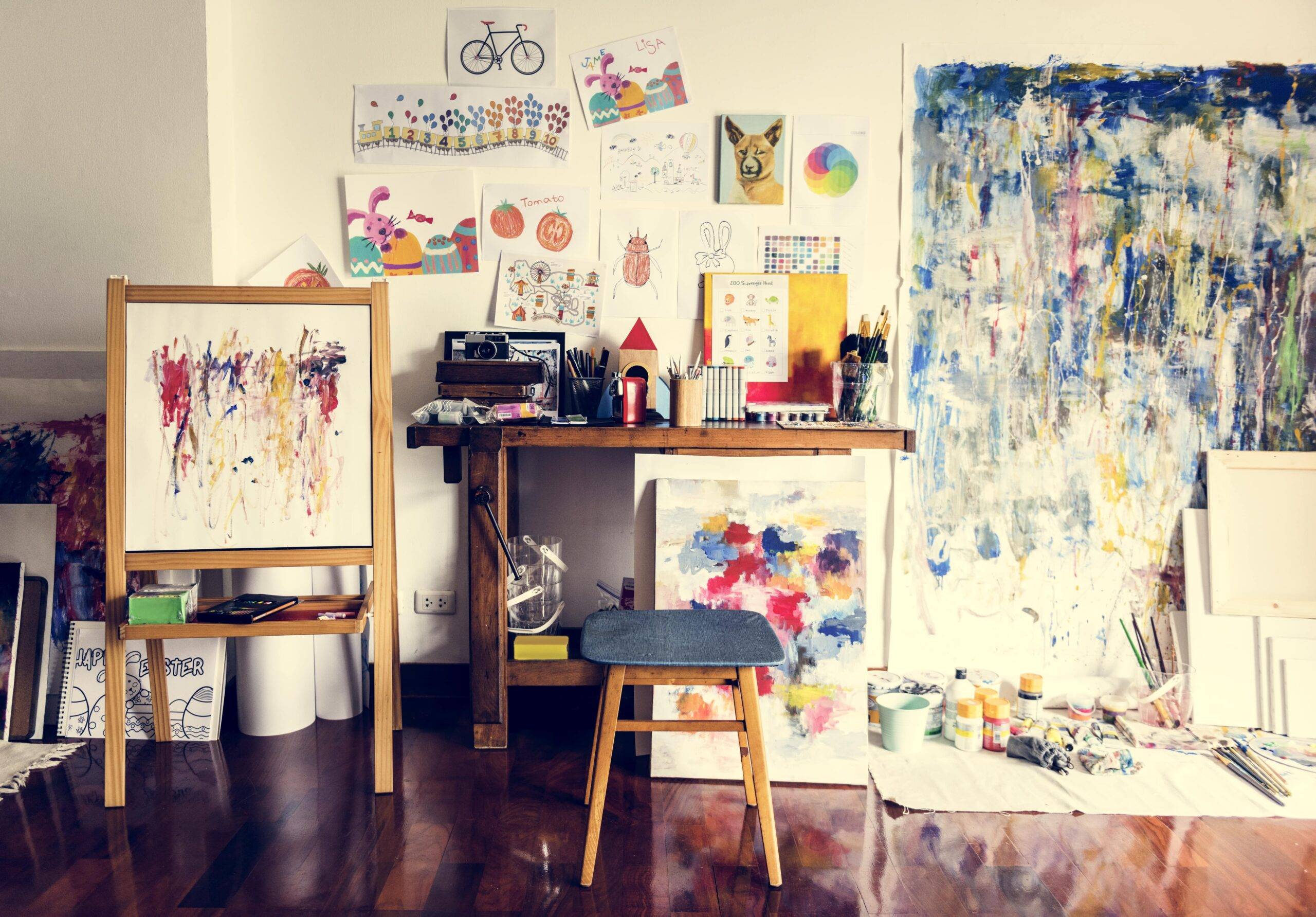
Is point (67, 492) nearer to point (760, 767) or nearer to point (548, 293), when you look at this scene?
point (548, 293)

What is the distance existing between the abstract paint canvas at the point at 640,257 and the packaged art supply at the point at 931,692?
1.37 meters

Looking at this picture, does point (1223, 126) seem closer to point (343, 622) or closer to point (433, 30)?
point (433, 30)

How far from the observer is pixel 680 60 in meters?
2.67

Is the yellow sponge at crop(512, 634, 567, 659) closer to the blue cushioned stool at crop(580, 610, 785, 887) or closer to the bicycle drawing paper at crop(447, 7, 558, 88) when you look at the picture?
the blue cushioned stool at crop(580, 610, 785, 887)

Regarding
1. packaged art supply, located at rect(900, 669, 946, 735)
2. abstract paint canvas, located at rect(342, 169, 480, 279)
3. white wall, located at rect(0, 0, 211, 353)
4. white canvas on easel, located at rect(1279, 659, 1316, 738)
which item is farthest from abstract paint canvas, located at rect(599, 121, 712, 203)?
white canvas on easel, located at rect(1279, 659, 1316, 738)

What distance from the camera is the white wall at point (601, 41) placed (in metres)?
2.66

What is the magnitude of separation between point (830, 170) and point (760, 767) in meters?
1.83

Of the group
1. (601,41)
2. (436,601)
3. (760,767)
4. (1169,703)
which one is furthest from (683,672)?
(601,41)

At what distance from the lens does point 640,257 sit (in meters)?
2.72

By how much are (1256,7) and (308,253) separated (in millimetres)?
3061

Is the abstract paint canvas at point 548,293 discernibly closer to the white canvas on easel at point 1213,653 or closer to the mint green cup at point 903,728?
the mint green cup at point 903,728

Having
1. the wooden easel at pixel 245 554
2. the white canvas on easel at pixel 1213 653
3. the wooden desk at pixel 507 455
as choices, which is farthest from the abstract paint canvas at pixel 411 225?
the white canvas on easel at pixel 1213 653

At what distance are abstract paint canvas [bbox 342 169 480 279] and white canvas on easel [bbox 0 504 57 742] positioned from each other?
1.19 meters

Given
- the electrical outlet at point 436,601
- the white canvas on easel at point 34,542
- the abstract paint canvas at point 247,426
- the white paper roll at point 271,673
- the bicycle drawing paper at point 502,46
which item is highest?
the bicycle drawing paper at point 502,46
